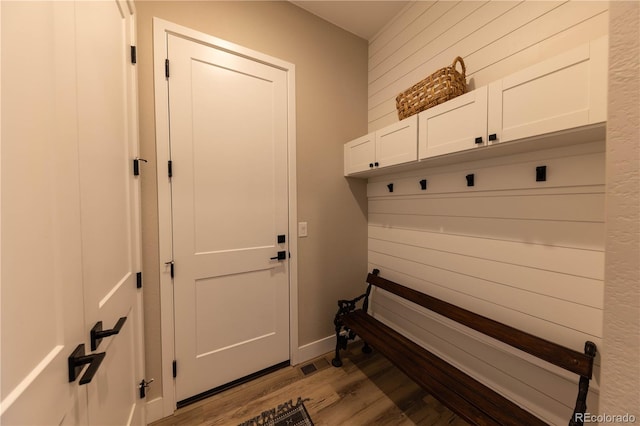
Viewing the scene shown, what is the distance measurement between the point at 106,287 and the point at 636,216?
1.57 meters

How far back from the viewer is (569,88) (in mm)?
973

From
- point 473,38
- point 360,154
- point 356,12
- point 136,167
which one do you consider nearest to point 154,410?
point 136,167

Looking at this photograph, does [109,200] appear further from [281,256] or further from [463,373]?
[463,373]

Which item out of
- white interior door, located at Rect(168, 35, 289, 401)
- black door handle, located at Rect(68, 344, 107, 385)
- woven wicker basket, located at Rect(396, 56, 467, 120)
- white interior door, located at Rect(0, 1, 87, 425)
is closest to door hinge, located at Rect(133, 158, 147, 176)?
white interior door, located at Rect(168, 35, 289, 401)

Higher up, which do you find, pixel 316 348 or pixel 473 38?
pixel 473 38

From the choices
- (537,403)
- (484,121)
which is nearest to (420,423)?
(537,403)

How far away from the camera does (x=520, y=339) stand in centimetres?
129

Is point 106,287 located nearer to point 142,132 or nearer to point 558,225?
point 142,132

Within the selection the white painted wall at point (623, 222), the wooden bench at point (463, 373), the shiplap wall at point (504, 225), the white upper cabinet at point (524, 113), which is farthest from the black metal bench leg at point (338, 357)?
the white painted wall at point (623, 222)

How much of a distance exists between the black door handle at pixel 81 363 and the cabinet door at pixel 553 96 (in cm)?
191

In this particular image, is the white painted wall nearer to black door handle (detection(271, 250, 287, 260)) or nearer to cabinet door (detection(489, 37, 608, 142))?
cabinet door (detection(489, 37, 608, 142))

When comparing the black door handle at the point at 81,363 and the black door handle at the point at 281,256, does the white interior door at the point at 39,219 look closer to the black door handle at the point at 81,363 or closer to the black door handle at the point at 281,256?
the black door handle at the point at 81,363

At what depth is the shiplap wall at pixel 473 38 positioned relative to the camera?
1171 mm

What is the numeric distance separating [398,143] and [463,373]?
165 centimetres
